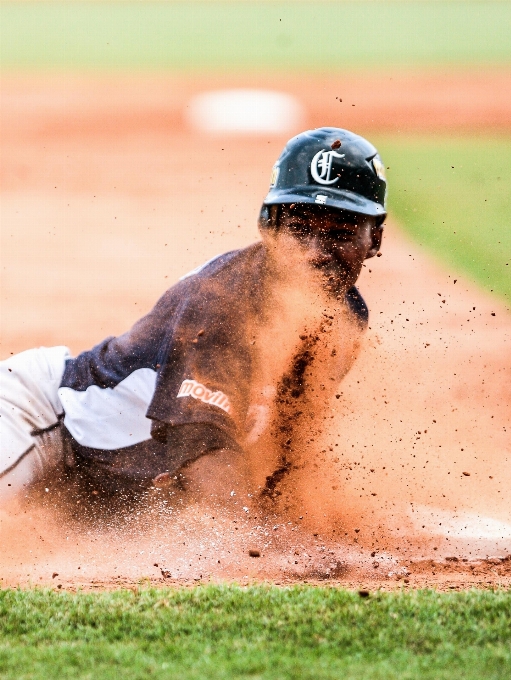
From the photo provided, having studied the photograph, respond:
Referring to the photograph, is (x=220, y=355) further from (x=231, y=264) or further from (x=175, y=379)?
(x=231, y=264)

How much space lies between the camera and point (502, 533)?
5.85 meters

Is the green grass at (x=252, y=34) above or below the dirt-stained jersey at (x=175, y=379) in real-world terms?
above

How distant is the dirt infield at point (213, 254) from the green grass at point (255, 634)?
44 centimetres

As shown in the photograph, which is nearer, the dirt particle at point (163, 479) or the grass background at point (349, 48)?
the dirt particle at point (163, 479)

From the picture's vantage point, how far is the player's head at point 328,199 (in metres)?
6.01

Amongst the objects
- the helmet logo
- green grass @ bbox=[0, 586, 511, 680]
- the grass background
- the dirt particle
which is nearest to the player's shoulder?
the helmet logo

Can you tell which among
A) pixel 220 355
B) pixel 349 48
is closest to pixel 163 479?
pixel 220 355

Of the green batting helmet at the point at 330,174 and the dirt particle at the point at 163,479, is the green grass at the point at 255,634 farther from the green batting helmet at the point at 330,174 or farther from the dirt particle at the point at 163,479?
the green batting helmet at the point at 330,174

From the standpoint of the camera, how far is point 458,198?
55.6 ft

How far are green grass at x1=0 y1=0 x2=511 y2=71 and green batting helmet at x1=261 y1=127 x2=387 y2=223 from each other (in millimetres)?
23596

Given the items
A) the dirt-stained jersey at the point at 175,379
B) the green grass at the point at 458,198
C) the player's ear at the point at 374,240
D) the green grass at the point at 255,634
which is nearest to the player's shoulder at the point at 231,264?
the dirt-stained jersey at the point at 175,379

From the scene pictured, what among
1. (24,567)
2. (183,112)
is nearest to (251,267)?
(24,567)

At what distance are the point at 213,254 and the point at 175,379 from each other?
8.24 m

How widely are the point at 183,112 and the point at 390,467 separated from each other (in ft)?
58.0
